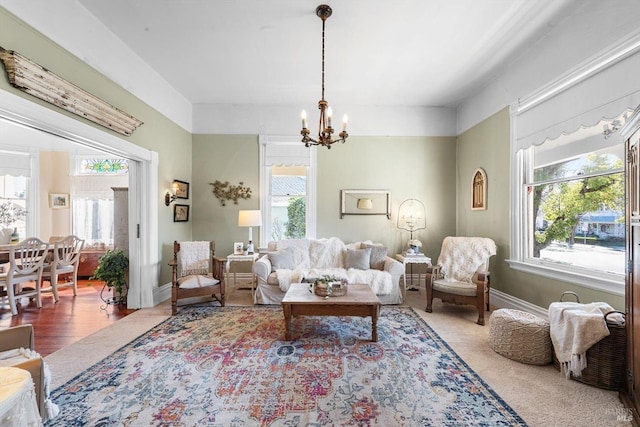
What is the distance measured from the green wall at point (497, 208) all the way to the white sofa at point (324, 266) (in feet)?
4.70

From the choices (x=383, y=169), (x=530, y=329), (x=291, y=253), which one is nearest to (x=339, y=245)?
(x=291, y=253)

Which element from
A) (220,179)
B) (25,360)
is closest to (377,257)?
(220,179)

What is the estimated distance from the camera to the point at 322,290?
10.3 ft

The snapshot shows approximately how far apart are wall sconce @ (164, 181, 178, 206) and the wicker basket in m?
5.18

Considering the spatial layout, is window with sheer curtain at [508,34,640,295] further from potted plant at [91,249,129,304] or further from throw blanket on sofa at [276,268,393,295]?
potted plant at [91,249,129,304]

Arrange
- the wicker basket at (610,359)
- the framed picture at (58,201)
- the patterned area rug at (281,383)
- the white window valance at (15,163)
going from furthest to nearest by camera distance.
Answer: the framed picture at (58,201), the white window valance at (15,163), the wicker basket at (610,359), the patterned area rug at (281,383)

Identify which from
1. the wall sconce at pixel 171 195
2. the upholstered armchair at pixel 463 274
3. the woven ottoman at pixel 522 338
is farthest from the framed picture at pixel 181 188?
the woven ottoman at pixel 522 338

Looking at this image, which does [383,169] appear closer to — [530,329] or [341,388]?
[530,329]

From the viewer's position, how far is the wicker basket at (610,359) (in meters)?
2.13

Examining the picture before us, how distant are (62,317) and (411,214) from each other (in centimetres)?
540

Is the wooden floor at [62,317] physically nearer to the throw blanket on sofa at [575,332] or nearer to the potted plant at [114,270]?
the potted plant at [114,270]

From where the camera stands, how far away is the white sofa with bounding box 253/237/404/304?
165 inches

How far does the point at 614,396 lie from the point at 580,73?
9.30 feet

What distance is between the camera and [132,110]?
374cm
